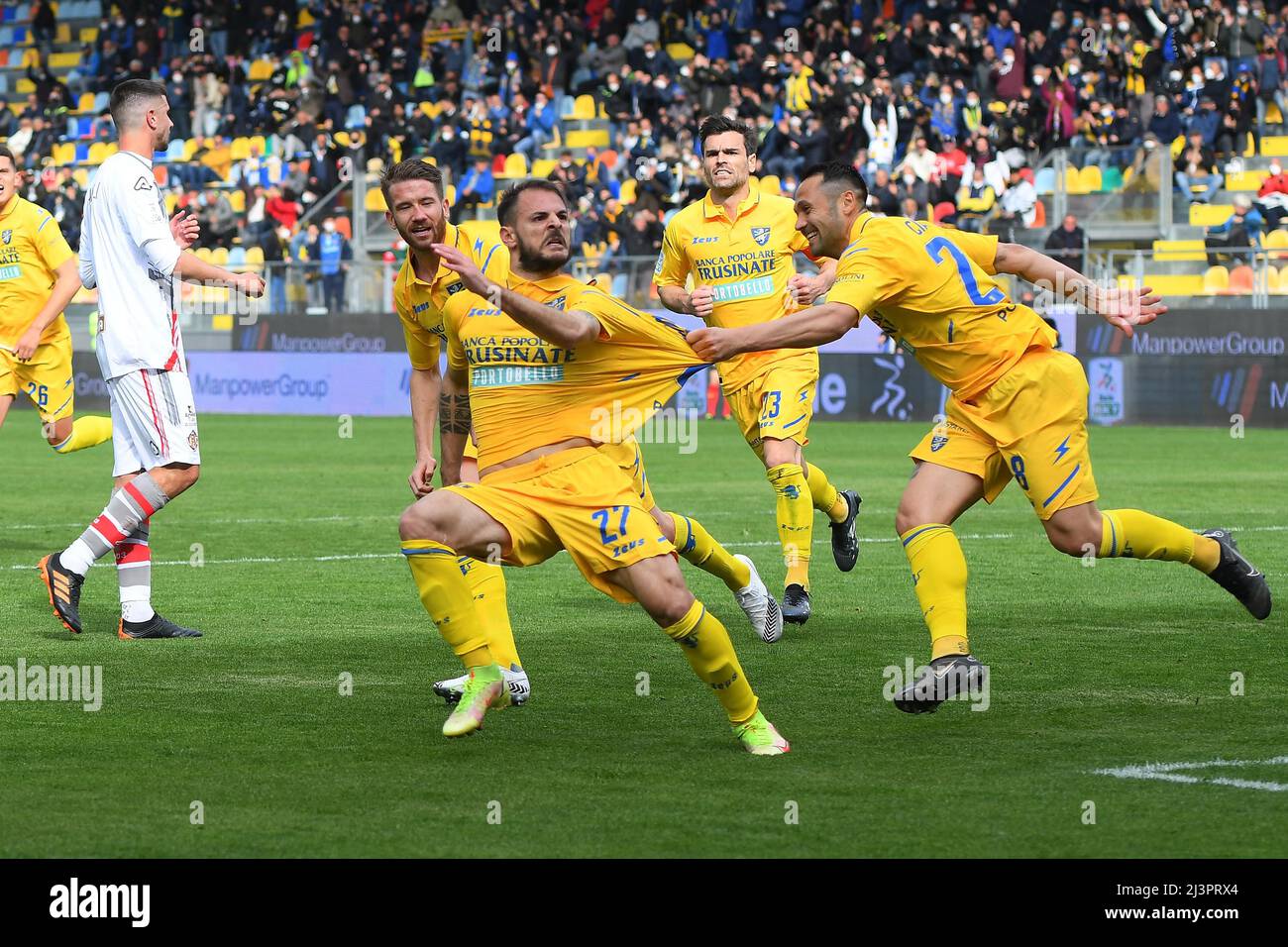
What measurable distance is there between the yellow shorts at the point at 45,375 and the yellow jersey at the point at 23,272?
7 centimetres

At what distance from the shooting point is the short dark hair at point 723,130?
34.1ft

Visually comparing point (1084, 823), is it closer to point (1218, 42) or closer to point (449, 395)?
point (449, 395)

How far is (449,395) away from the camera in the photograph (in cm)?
778

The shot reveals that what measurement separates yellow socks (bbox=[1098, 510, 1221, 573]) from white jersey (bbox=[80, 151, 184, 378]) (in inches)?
159

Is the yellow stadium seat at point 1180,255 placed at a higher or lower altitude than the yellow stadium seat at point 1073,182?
lower

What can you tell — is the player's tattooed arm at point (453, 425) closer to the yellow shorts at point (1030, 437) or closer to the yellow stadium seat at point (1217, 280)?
the yellow shorts at point (1030, 437)

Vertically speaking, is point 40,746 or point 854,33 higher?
point 854,33

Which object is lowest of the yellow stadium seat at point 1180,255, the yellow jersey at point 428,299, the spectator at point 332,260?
the spectator at point 332,260

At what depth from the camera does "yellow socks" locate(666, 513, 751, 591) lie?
812 cm

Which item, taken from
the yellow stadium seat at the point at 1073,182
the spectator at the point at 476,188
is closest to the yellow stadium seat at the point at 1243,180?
the yellow stadium seat at the point at 1073,182

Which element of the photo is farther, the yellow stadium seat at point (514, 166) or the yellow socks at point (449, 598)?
the yellow stadium seat at point (514, 166)

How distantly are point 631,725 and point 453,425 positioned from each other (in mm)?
1646
